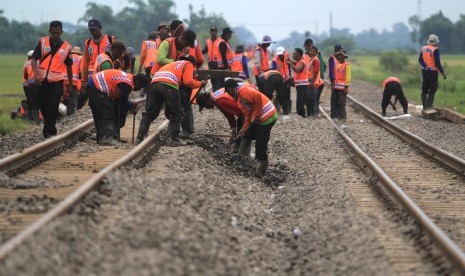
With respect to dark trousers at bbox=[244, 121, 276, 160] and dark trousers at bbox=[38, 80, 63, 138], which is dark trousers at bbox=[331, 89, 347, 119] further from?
dark trousers at bbox=[38, 80, 63, 138]

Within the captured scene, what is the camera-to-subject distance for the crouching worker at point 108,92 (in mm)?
10867

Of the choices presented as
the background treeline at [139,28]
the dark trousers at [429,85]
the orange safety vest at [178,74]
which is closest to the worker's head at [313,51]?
the dark trousers at [429,85]

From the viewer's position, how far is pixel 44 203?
711 centimetres

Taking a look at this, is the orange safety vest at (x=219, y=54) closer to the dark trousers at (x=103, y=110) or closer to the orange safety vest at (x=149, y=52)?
the orange safety vest at (x=149, y=52)

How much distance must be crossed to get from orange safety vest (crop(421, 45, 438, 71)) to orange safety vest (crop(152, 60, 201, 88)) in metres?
9.69

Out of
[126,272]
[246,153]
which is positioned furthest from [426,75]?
[126,272]

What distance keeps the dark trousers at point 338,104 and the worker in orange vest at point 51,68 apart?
25.8 feet

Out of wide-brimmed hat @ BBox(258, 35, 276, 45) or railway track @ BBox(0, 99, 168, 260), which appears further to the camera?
wide-brimmed hat @ BBox(258, 35, 276, 45)

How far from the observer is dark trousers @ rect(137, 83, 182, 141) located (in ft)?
35.8

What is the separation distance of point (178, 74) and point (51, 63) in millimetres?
2159

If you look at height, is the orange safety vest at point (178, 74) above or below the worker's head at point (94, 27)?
below

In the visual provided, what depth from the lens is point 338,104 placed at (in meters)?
18.4

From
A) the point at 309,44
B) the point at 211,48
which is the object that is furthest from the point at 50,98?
the point at 309,44

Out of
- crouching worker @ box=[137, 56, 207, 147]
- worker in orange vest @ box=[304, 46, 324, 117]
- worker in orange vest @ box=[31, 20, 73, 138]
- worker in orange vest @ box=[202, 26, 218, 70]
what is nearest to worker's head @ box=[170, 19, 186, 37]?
crouching worker @ box=[137, 56, 207, 147]
